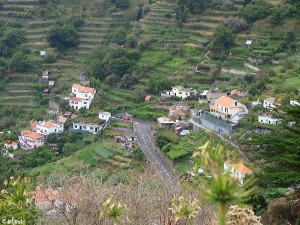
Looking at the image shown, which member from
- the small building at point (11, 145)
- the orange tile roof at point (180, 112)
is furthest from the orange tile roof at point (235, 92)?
the small building at point (11, 145)

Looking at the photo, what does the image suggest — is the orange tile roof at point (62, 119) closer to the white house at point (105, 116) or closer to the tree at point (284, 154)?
the white house at point (105, 116)

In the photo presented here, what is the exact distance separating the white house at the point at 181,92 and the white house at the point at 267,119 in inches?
159

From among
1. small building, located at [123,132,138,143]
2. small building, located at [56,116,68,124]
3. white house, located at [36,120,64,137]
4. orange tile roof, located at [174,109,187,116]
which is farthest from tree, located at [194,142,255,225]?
small building, located at [56,116,68,124]

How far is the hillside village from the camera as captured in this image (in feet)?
55.4

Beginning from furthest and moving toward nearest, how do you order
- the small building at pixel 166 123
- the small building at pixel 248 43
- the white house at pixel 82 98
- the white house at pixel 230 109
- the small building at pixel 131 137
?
the small building at pixel 248 43
the white house at pixel 82 98
the small building at pixel 166 123
the small building at pixel 131 137
the white house at pixel 230 109

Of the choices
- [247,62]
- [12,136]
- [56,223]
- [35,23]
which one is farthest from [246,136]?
[35,23]

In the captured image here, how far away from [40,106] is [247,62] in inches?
313

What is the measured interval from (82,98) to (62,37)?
14.7 ft

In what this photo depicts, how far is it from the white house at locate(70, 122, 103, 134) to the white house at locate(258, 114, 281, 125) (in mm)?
5485

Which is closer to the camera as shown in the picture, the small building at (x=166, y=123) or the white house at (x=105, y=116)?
the small building at (x=166, y=123)

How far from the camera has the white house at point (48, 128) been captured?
753 inches

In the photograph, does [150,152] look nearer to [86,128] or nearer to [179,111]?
[179,111]

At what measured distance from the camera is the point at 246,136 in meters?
16.1
